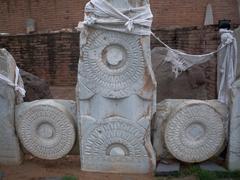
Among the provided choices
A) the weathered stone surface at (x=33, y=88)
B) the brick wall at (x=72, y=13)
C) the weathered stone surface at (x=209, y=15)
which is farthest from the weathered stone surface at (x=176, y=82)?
the weathered stone surface at (x=209, y=15)

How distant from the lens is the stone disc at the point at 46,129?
14.7 ft

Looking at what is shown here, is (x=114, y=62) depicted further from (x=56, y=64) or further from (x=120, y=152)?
(x=56, y=64)

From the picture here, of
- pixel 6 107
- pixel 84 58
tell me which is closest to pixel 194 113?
pixel 84 58

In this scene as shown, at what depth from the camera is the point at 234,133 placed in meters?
4.36

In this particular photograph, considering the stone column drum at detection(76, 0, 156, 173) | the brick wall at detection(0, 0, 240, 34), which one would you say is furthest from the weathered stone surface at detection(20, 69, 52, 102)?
the brick wall at detection(0, 0, 240, 34)

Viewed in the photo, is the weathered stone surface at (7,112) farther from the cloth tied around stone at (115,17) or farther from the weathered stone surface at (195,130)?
the weathered stone surface at (195,130)

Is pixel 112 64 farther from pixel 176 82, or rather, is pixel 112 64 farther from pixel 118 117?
pixel 176 82

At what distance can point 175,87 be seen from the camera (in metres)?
5.88

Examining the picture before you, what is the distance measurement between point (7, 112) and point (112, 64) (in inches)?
50.5

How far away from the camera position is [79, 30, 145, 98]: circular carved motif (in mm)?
4254

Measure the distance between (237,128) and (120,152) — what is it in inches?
48.1

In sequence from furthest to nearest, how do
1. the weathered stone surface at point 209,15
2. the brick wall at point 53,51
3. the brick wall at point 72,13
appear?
the brick wall at point 72,13
the weathered stone surface at point 209,15
the brick wall at point 53,51

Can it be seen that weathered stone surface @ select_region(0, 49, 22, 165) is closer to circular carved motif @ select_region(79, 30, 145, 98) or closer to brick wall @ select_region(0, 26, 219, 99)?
circular carved motif @ select_region(79, 30, 145, 98)

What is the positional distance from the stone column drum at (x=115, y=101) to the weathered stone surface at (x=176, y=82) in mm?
1518
